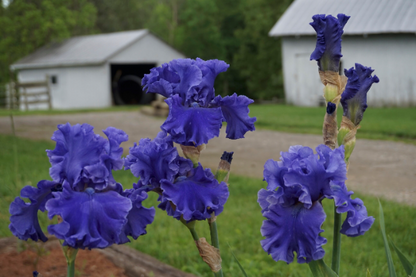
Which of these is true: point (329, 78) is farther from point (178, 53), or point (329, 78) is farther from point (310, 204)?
point (178, 53)

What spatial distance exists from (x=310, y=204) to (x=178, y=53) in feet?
68.0

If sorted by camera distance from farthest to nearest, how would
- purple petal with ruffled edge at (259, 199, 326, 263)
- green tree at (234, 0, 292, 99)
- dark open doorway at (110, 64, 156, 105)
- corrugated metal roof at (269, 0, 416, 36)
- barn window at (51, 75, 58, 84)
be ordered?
green tree at (234, 0, 292, 99) < dark open doorway at (110, 64, 156, 105) < barn window at (51, 75, 58, 84) < corrugated metal roof at (269, 0, 416, 36) < purple petal with ruffled edge at (259, 199, 326, 263)

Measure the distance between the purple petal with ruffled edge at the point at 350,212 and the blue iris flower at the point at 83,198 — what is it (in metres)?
0.49

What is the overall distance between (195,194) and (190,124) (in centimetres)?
17

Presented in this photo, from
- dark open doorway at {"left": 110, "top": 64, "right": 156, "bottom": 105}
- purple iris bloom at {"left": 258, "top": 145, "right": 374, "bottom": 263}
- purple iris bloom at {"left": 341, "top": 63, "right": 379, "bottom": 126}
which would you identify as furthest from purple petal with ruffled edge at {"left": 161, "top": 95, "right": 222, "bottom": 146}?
dark open doorway at {"left": 110, "top": 64, "right": 156, "bottom": 105}

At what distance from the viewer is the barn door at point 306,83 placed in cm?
1547

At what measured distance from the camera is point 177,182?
1.12 m

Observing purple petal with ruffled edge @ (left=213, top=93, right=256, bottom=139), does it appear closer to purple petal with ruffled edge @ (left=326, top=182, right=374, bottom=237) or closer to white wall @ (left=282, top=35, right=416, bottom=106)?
purple petal with ruffled edge @ (left=326, top=182, right=374, bottom=237)

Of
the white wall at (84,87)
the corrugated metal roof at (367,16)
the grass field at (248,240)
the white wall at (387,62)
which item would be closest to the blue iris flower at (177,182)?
the grass field at (248,240)

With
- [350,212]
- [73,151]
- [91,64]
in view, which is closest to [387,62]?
[91,64]

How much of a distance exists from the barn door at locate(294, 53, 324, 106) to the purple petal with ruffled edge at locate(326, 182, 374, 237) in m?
14.8

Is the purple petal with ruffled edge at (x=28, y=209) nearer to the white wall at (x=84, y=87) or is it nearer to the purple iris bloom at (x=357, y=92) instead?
the purple iris bloom at (x=357, y=92)

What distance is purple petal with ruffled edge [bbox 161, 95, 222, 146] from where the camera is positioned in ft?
3.55

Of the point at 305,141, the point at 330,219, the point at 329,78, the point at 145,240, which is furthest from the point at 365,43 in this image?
the point at 329,78
